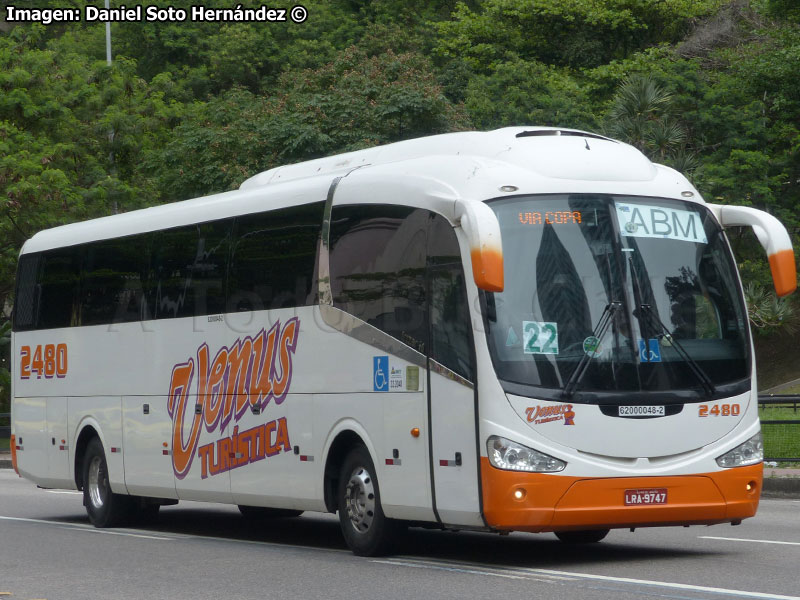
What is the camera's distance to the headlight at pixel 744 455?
1078 cm

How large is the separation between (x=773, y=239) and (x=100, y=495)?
29.8ft

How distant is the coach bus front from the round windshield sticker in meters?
0.01

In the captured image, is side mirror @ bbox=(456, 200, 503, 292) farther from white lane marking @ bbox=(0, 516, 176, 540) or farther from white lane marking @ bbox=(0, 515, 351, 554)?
white lane marking @ bbox=(0, 516, 176, 540)

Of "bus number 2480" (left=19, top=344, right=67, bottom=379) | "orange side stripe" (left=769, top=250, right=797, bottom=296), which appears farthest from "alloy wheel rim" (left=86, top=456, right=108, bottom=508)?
"orange side stripe" (left=769, top=250, right=797, bottom=296)

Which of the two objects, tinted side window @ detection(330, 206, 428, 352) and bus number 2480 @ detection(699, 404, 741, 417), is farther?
tinted side window @ detection(330, 206, 428, 352)

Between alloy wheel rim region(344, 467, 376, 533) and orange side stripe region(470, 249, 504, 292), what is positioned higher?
orange side stripe region(470, 249, 504, 292)

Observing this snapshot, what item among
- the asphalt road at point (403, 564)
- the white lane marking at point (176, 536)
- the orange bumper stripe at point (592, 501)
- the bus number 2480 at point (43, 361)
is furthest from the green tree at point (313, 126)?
the orange bumper stripe at point (592, 501)

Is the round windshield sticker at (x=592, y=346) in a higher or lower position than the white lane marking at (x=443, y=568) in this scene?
higher

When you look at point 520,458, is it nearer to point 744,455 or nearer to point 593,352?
point 593,352

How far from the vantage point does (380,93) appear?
35.5 m

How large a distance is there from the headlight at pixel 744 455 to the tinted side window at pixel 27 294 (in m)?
10.5

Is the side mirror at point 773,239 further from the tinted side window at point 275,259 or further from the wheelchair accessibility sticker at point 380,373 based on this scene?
the tinted side window at point 275,259

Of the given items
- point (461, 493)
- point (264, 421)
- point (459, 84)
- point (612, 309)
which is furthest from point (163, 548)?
point (459, 84)

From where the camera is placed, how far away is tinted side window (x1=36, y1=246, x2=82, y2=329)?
17.3 m
